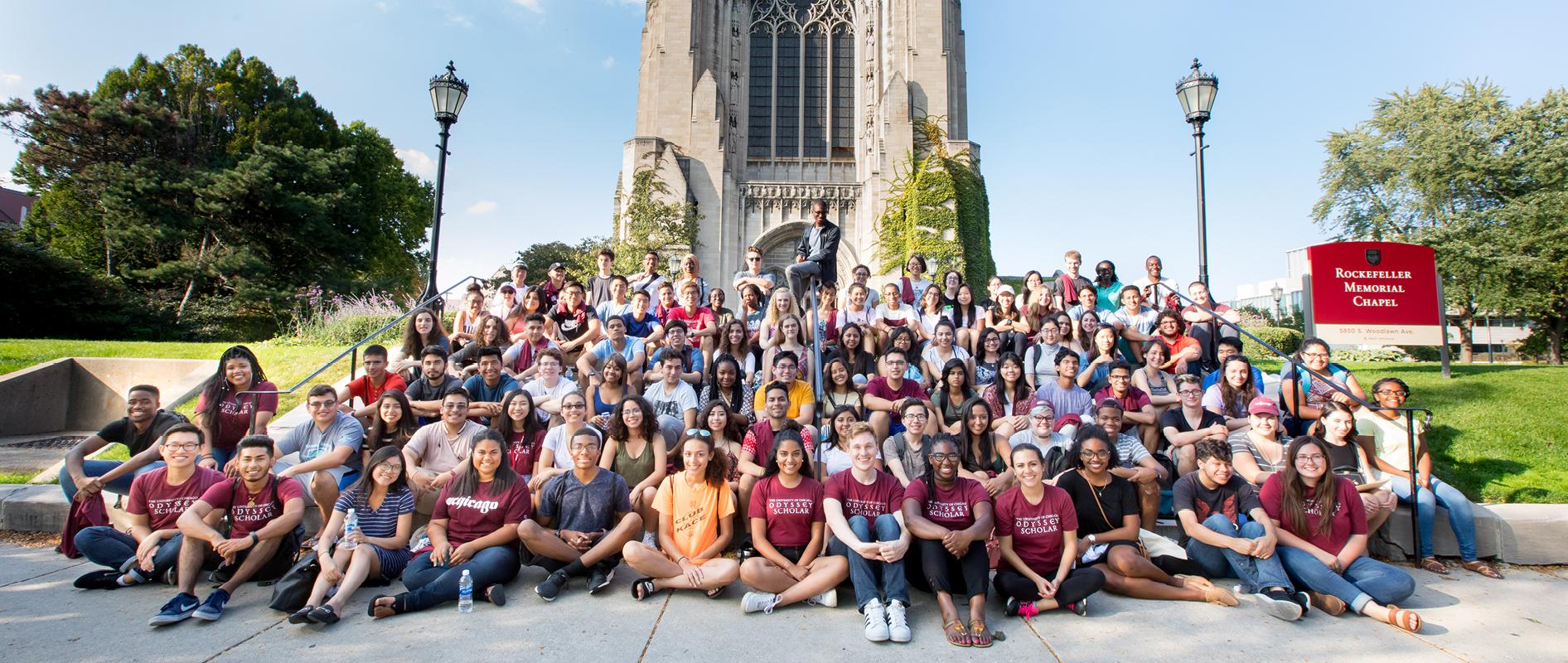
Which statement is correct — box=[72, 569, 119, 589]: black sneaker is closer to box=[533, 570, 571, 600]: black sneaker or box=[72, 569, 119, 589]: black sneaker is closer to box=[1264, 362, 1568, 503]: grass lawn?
box=[533, 570, 571, 600]: black sneaker

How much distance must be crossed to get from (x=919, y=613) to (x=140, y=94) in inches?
1229

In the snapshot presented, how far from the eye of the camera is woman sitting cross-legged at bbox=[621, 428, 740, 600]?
4070 millimetres

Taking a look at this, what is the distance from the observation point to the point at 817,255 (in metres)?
7.17

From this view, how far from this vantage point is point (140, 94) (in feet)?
77.2

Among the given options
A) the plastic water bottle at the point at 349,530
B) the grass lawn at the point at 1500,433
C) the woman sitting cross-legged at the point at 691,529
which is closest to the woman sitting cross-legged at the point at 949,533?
the woman sitting cross-legged at the point at 691,529

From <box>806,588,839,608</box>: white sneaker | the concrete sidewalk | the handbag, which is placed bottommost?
the concrete sidewalk

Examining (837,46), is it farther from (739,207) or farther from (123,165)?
(123,165)

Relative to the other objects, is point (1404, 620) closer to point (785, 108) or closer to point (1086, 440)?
point (1086, 440)

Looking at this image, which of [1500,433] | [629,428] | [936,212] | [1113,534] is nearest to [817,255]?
[629,428]

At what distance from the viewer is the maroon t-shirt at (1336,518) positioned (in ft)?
13.8

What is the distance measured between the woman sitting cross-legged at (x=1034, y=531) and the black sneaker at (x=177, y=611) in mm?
4341

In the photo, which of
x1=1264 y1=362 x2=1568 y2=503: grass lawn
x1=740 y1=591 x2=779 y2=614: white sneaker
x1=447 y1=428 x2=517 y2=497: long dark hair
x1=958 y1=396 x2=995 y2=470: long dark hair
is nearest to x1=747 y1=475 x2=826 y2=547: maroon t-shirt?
x1=740 y1=591 x2=779 y2=614: white sneaker

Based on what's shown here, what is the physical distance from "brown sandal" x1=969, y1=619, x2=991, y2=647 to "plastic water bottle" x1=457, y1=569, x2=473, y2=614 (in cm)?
267

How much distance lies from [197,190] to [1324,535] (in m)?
29.4
